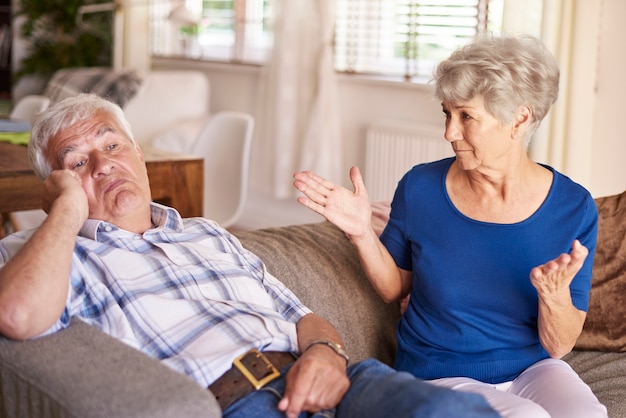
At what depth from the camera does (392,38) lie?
473cm

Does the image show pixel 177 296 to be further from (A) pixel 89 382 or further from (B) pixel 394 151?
(B) pixel 394 151

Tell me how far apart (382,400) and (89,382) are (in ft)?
1.54

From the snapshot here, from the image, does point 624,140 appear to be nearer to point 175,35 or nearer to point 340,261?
point 340,261

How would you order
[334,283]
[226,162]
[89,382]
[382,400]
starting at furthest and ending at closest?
[226,162]
[334,283]
[382,400]
[89,382]

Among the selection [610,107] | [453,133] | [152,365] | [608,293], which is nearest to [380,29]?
[610,107]

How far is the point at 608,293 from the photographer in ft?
7.45

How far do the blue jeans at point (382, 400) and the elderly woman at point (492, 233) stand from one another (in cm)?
32

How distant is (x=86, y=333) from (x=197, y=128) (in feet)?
10.7

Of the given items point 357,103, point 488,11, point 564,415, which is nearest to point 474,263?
point 564,415

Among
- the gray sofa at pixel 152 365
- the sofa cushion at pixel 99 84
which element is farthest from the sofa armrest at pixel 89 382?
the sofa cushion at pixel 99 84

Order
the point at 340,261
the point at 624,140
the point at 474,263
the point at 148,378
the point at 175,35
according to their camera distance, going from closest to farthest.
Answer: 1. the point at 148,378
2. the point at 474,263
3. the point at 340,261
4. the point at 624,140
5. the point at 175,35

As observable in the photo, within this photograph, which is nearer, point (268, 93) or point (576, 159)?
point (576, 159)

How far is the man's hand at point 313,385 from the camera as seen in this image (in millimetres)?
1567

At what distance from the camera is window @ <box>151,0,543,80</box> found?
13.8 ft
